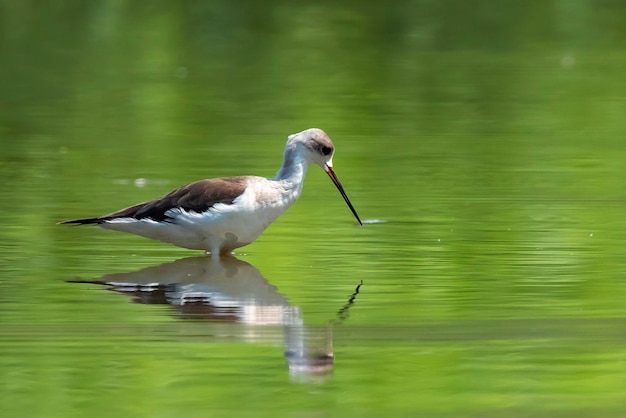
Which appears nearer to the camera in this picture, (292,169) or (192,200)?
(192,200)

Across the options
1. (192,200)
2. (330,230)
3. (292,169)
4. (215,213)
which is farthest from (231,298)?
(330,230)

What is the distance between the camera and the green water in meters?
5.81

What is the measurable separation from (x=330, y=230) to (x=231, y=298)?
1905 mm

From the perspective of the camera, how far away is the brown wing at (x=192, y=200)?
27.8 feet

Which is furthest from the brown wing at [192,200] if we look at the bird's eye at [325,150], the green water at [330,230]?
the bird's eye at [325,150]

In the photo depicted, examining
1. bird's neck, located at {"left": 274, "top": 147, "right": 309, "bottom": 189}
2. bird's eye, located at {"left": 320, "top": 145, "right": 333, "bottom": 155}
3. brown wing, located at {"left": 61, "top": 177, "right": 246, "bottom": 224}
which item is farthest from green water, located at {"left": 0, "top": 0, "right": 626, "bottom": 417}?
bird's eye, located at {"left": 320, "top": 145, "right": 333, "bottom": 155}

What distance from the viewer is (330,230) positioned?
9.31 m

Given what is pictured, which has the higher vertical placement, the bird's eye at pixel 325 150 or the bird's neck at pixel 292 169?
the bird's eye at pixel 325 150

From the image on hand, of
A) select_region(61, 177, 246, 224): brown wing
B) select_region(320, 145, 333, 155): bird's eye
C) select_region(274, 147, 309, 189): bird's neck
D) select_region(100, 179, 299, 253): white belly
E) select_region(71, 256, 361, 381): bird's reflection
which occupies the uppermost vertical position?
select_region(320, 145, 333, 155): bird's eye

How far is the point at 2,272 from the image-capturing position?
801cm

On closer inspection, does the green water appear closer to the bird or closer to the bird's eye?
the bird

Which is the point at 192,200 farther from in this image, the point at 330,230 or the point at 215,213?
the point at 330,230

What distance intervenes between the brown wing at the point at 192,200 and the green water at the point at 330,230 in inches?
10.5

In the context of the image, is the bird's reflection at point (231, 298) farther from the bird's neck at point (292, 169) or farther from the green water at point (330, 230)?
the bird's neck at point (292, 169)
